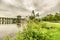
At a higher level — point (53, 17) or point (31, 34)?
point (53, 17)

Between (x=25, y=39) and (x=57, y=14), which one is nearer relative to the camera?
(x=25, y=39)

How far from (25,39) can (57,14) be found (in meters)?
3.81

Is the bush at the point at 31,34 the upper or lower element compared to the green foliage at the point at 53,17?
lower

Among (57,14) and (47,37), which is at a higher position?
(57,14)

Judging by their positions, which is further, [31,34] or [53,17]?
[53,17]

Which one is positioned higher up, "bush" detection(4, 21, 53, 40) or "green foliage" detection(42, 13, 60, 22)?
"green foliage" detection(42, 13, 60, 22)

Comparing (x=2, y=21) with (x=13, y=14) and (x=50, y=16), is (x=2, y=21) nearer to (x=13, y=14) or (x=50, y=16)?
(x=13, y=14)

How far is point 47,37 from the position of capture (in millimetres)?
4727

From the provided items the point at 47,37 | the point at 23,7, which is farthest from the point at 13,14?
the point at 47,37

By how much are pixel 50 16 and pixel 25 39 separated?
11.8 ft

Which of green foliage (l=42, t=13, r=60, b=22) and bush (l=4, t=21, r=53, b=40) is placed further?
green foliage (l=42, t=13, r=60, b=22)

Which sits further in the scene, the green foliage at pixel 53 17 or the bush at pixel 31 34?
the green foliage at pixel 53 17

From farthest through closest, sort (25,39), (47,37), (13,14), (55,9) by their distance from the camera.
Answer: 1. (13,14)
2. (55,9)
3. (47,37)
4. (25,39)

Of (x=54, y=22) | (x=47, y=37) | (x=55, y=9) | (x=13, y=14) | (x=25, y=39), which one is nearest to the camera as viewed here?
(x=25, y=39)
